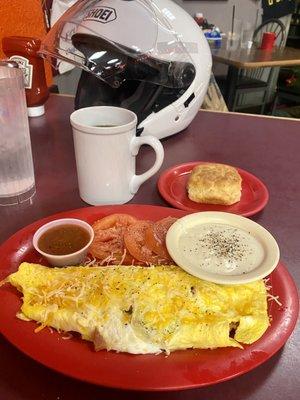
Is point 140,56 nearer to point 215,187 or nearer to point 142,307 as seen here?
point 215,187

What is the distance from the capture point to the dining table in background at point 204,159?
0.50 m

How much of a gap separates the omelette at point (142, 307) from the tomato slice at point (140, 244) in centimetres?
5

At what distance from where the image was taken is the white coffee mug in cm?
78

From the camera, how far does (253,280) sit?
0.56 meters

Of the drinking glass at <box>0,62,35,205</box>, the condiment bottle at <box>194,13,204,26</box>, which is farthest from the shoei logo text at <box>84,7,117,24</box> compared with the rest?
the condiment bottle at <box>194,13,204,26</box>

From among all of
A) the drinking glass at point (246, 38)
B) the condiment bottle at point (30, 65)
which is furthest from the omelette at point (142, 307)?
the drinking glass at point (246, 38)

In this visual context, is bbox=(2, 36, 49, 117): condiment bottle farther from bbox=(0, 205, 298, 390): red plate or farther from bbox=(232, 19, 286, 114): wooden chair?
bbox=(232, 19, 286, 114): wooden chair

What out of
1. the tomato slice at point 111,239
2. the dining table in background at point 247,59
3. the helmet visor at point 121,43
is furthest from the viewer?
the dining table in background at point 247,59

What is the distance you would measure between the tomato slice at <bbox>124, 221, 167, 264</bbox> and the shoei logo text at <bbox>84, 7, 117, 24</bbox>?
0.58 m

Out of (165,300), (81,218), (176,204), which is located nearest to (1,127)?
(81,218)

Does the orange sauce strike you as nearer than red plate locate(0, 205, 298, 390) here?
No

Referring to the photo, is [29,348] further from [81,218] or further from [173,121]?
[173,121]

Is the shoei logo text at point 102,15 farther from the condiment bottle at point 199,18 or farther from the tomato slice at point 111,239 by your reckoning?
the condiment bottle at point 199,18

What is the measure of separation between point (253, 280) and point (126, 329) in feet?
0.65
